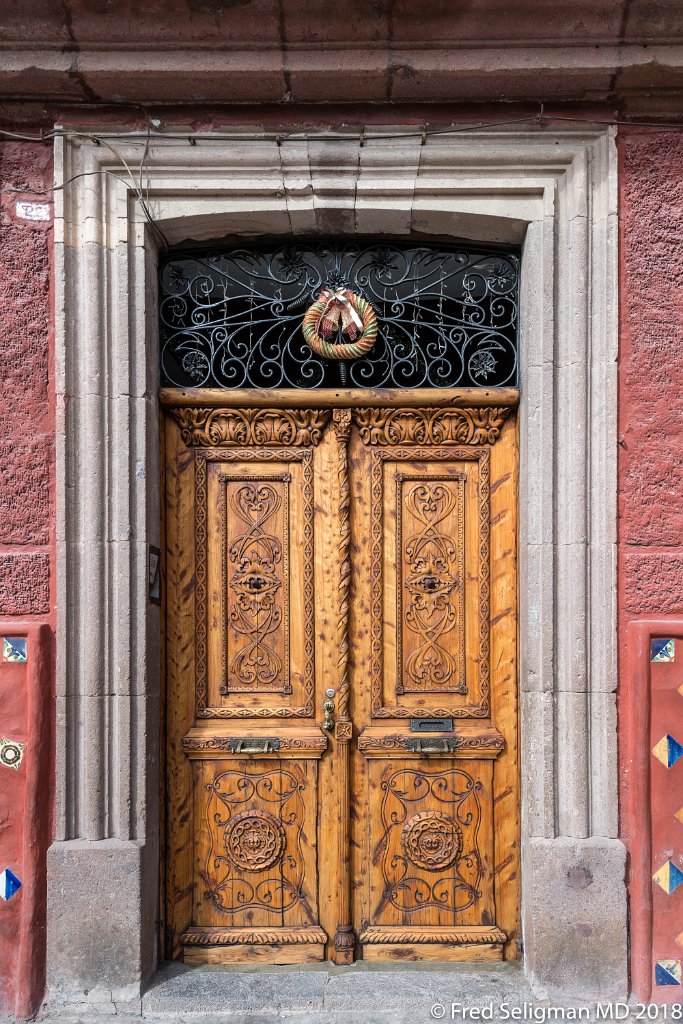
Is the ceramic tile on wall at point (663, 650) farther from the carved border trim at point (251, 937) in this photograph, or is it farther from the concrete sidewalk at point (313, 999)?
the carved border trim at point (251, 937)

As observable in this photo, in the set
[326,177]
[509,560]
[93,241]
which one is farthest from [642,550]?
[93,241]

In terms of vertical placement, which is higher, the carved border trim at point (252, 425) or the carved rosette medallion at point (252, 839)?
the carved border trim at point (252, 425)

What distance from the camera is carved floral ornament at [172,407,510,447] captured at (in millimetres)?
3582

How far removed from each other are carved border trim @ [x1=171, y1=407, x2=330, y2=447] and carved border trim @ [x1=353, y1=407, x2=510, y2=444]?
0.22 m

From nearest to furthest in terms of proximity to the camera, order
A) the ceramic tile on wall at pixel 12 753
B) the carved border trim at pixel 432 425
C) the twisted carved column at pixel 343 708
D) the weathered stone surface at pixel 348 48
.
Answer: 1. the weathered stone surface at pixel 348 48
2. the ceramic tile on wall at pixel 12 753
3. the twisted carved column at pixel 343 708
4. the carved border trim at pixel 432 425

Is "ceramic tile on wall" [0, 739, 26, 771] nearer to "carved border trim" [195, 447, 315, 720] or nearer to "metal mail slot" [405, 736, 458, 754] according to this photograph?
"carved border trim" [195, 447, 315, 720]

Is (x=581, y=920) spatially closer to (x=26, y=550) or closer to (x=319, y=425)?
(x=319, y=425)

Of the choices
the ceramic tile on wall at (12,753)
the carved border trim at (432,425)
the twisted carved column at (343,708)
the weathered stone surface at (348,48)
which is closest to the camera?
the weathered stone surface at (348,48)

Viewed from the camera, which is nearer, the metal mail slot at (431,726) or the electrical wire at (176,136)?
the electrical wire at (176,136)

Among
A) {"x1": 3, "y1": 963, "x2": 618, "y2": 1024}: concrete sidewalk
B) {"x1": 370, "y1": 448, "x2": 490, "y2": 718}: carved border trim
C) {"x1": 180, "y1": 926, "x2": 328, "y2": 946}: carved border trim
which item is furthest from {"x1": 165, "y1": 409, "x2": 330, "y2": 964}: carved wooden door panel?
{"x1": 370, "y1": 448, "x2": 490, "y2": 718}: carved border trim

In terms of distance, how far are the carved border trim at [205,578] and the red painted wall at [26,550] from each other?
64 cm

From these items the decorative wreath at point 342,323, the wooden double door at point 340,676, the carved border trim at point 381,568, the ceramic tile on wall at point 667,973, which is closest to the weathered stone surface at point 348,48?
the decorative wreath at point 342,323

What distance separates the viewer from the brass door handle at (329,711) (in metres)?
3.51

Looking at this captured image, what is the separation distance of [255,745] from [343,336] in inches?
75.7
